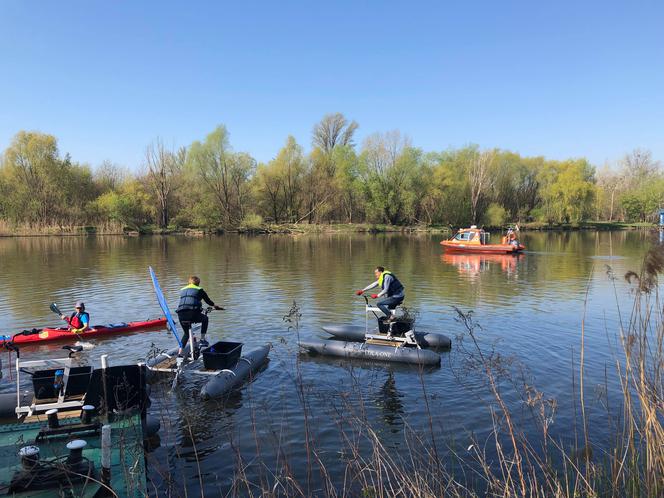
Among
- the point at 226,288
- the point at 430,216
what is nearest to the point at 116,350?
the point at 226,288

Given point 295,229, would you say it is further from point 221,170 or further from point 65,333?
point 65,333

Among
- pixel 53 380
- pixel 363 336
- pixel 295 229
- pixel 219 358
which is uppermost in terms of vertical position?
pixel 295 229

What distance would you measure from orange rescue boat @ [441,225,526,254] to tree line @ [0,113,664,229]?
30307 mm

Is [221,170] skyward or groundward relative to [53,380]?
skyward

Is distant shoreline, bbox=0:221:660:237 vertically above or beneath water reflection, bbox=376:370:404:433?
above

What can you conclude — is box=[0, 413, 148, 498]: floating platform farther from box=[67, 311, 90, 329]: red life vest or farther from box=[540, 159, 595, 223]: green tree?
box=[540, 159, 595, 223]: green tree

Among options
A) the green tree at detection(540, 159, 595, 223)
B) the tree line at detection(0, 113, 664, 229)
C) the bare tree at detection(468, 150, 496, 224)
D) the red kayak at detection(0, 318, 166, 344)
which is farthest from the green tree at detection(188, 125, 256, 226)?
the red kayak at detection(0, 318, 166, 344)

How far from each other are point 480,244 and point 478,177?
1472 inches

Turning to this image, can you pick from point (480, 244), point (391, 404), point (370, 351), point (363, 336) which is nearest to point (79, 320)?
point (363, 336)

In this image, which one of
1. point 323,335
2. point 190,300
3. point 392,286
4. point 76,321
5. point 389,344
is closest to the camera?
point 190,300

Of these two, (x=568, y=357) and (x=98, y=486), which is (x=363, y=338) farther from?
(x=98, y=486)

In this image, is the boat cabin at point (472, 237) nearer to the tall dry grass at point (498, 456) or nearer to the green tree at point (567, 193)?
the tall dry grass at point (498, 456)

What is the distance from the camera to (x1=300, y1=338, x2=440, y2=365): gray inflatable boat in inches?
413

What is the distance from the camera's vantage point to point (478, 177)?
7169 centimetres
